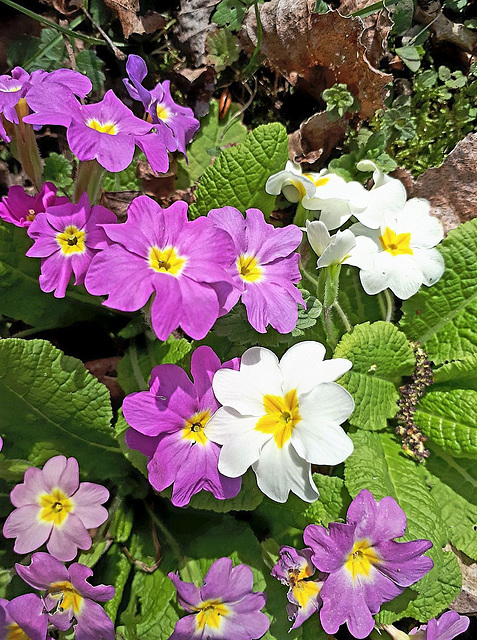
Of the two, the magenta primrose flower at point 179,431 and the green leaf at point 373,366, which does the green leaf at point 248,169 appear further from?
the magenta primrose flower at point 179,431

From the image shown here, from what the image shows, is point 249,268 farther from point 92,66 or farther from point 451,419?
point 92,66

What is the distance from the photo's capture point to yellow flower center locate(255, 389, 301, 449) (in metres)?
1.62

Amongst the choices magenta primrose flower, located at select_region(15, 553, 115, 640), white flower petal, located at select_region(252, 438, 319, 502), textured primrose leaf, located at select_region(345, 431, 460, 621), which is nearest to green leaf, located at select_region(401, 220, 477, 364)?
textured primrose leaf, located at select_region(345, 431, 460, 621)

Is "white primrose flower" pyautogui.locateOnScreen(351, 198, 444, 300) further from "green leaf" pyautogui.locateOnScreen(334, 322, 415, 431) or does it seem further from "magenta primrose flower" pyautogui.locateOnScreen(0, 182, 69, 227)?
"magenta primrose flower" pyautogui.locateOnScreen(0, 182, 69, 227)

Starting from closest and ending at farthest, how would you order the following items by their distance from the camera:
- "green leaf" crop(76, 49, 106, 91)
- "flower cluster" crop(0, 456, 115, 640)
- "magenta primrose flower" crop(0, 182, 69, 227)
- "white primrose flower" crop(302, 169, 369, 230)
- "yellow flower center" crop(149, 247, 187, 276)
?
"yellow flower center" crop(149, 247, 187, 276), "flower cluster" crop(0, 456, 115, 640), "magenta primrose flower" crop(0, 182, 69, 227), "white primrose flower" crop(302, 169, 369, 230), "green leaf" crop(76, 49, 106, 91)

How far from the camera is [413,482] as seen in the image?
1.98m

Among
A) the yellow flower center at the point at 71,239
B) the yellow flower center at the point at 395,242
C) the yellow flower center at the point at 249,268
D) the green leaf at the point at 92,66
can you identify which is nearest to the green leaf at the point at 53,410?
the yellow flower center at the point at 71,239

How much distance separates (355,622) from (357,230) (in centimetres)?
128

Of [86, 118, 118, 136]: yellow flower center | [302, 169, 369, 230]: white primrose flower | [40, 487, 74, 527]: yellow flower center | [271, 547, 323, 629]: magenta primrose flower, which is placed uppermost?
[86, 118, 118, 136]: yellow flower center

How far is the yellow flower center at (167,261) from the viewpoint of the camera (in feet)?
5.00

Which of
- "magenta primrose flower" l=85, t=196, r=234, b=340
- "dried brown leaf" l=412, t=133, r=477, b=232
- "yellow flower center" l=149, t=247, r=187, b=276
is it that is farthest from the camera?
"dried brown leaf" l=412, t=133, r=477, b=232

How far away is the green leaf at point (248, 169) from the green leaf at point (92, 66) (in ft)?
3.05

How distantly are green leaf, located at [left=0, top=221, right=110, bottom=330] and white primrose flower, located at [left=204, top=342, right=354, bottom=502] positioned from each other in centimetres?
77

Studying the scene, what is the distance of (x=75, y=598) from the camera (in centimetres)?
170
